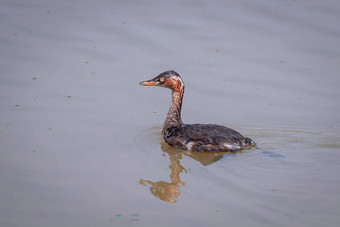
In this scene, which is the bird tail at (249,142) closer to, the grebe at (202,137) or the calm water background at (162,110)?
the grebe at (202,137)

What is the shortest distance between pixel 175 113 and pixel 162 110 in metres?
0.71

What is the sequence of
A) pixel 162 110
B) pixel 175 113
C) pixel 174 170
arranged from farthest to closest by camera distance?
1. pixel 162 110
2. pixel 175 113
3. pixel 174 170

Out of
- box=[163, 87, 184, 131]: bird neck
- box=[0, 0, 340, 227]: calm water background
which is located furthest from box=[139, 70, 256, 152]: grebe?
box=[0, 0, 340, 227]: calm water background

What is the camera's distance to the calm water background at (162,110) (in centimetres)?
604

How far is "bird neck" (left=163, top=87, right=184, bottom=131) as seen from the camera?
8.57 metres

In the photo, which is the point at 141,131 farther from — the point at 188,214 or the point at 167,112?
the point at 188,214

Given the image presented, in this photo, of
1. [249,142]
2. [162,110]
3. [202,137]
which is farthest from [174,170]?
[162,110]

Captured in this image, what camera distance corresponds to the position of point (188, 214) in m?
5.85

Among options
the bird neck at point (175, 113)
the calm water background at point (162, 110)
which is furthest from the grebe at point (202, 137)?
the calm water background at point (162, 110)

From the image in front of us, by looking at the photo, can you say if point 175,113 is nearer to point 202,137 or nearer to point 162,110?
point 162,110

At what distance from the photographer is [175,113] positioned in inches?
343

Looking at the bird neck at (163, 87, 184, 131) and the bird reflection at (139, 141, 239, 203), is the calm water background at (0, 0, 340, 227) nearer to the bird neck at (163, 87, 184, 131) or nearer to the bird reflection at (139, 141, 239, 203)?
the bird reflection at (139, 141, 239, 203)

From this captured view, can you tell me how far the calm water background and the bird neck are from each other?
279mm

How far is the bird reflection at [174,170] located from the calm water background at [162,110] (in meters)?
0.03
